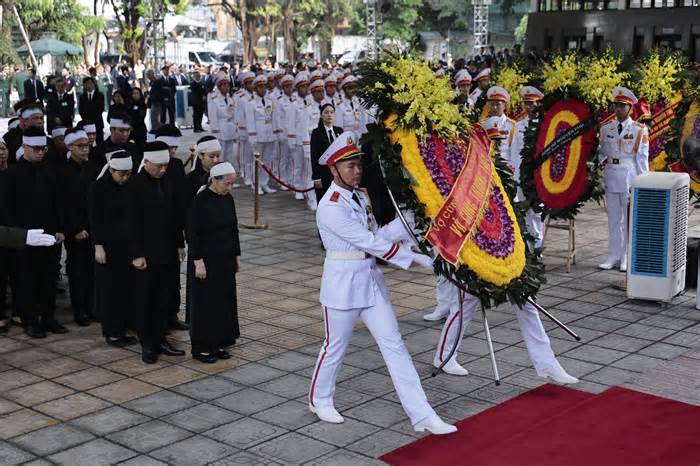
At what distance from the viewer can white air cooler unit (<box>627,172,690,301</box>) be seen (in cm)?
991

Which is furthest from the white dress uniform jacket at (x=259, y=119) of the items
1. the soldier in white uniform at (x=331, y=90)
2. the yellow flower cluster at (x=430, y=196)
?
the yellow flower cluster at (x=430, y=196)

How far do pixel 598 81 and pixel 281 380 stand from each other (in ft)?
17.3

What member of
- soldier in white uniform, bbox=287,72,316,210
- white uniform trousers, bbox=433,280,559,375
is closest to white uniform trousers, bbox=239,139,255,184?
soldier in white uniform, bbox=287,72,316,210

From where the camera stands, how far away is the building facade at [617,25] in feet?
77.7

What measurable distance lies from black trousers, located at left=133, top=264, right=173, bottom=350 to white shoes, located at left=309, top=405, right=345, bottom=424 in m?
2.10

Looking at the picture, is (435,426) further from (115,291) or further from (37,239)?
(115,291)

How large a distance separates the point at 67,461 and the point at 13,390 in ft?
5.41

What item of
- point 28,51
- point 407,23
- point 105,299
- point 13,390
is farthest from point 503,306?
point 407,23

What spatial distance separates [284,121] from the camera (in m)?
18.0

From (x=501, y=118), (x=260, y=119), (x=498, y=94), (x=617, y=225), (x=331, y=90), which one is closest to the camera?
(x=617, y=225)

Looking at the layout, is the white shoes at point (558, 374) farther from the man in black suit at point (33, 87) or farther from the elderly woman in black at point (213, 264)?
the man in black suit at point (33, 87)

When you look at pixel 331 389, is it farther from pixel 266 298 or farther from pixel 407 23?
pixel 407 23

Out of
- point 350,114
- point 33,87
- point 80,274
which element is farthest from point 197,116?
point 80,274

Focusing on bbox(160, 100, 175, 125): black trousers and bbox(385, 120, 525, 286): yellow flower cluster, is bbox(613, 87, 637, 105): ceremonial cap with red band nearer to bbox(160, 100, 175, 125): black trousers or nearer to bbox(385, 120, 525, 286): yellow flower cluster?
bbox(385, 120, 525, 286): yellow flower cluster
